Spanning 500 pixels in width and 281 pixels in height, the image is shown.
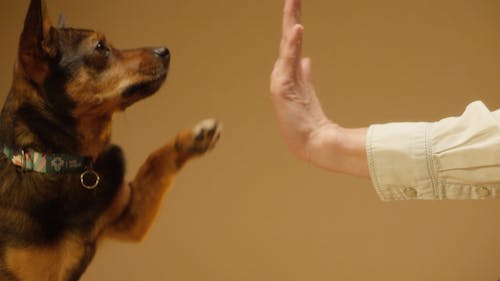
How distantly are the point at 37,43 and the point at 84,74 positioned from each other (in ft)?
0.40

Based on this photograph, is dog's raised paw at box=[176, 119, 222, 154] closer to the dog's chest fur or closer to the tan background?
the dog's chest fur

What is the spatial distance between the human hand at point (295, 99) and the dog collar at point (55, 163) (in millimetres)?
355

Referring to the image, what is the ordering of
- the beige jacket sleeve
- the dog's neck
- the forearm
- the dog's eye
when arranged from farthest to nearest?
the dog's eye
the dog's neck
the forearm
the beige jacket sleeve

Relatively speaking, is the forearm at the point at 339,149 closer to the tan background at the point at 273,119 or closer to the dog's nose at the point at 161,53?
the dog's nose at the point at 161,53

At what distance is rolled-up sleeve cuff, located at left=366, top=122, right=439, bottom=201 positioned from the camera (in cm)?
87

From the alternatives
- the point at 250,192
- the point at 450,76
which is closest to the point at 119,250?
the point at 250,192

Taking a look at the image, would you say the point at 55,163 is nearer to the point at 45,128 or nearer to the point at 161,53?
the point at 45,128

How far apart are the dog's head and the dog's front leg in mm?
122

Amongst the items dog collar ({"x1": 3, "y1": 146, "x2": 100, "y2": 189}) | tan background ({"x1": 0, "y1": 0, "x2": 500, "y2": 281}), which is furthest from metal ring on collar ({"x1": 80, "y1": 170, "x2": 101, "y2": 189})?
tan background ({"x1": 0, "y1": 0, "x2": 500, "y2": 281})

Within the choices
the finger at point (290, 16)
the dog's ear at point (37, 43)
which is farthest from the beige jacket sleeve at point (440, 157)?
the dog's ear at point (37, 43)

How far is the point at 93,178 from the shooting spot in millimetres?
1043

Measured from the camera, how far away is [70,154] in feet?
3.39

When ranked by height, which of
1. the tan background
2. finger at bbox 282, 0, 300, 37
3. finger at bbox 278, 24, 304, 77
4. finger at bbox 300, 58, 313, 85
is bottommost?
the tan background

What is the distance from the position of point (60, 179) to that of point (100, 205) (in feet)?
0.29
